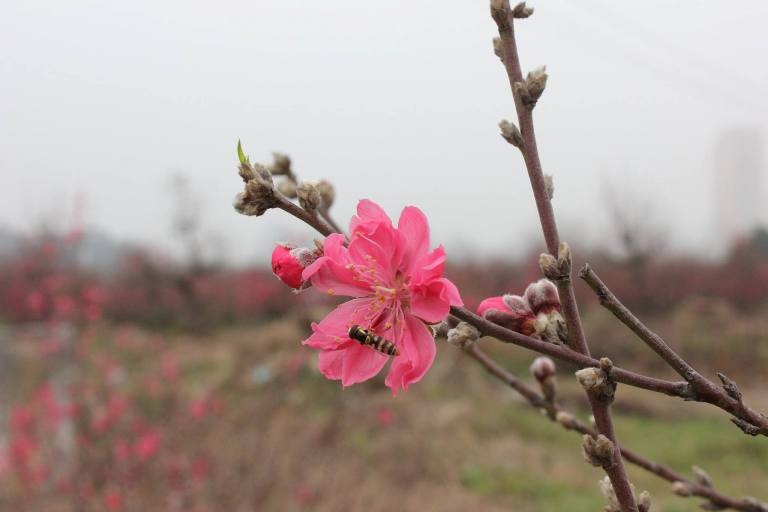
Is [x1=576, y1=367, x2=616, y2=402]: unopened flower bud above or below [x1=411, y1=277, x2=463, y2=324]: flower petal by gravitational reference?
below

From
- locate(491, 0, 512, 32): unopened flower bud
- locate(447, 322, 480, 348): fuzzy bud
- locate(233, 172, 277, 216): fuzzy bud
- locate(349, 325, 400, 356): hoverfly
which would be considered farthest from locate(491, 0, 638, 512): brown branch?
locate(233, 172, 277, 216): fuzzy bud

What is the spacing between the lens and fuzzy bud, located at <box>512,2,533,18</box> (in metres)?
0.94

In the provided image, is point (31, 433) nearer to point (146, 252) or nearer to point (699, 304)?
point (699, 304)

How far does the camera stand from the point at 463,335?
2.54 feet

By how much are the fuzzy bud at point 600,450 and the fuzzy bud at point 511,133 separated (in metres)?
0.37

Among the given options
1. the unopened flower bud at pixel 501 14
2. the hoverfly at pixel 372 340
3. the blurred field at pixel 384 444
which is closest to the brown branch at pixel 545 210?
the unopened flower bud at pixel 501 14

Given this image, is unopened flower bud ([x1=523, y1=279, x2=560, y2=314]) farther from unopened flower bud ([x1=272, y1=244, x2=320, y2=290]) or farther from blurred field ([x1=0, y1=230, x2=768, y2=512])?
blurred field ([x1=0, y1=230, x2=768, y2=512])

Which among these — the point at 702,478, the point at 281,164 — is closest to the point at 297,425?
the point at 281,164

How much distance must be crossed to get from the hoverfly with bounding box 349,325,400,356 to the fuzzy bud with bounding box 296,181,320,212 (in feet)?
0.55

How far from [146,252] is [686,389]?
807 inches

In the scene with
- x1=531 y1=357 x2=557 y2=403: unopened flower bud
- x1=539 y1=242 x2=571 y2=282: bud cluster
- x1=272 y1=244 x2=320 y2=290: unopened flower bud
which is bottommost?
x1=531 y1=357 x2=557 y2=403: unopened flower bud

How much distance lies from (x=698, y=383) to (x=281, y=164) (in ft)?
3.23

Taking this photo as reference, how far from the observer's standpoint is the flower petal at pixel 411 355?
2.83 feet

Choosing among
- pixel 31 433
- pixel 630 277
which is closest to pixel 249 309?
pixel 630 277
